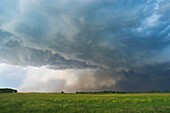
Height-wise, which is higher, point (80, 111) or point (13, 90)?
point (13, 90)

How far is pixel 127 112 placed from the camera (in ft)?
133

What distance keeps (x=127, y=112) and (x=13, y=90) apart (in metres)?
119

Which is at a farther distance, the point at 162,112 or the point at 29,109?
the point at 29,109

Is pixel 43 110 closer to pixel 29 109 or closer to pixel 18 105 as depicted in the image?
pixel 29 109

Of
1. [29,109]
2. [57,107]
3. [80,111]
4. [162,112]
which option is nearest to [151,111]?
[162,112]

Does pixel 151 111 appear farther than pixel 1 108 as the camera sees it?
No

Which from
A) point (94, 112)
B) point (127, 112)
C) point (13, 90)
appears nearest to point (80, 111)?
point (94, 112)

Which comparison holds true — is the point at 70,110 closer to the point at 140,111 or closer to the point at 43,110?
the point at 43,110

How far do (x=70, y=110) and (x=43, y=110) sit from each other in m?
4.87

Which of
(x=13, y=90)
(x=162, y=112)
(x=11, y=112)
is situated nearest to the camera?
(x=162, y=112)

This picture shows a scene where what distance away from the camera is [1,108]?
54.5 m

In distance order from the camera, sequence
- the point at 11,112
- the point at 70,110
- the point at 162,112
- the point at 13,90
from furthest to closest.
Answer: the point at 13,90, the point at 11,112, the point at 70,110, the point at 162,112

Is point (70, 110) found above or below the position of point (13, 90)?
below

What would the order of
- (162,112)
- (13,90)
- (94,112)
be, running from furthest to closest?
(13,90) < (94,112) < (162,112)
